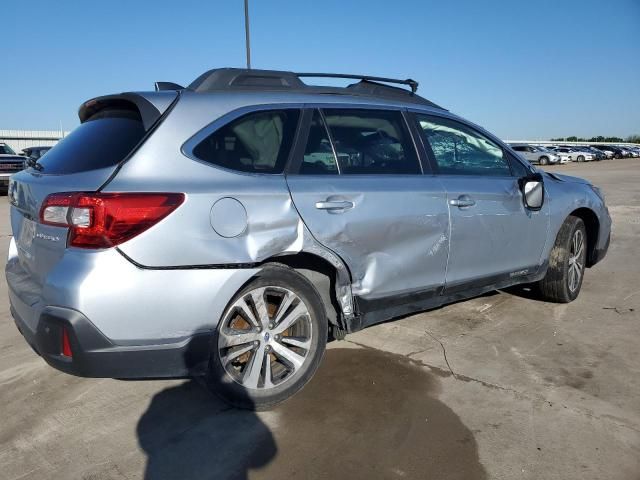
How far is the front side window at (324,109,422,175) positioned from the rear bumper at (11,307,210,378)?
1.38m

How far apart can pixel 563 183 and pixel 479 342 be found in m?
1.73

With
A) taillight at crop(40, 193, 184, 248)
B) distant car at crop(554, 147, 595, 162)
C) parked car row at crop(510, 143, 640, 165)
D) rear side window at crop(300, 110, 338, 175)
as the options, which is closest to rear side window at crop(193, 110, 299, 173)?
rear side window at crop(300, 110, 338, 175)

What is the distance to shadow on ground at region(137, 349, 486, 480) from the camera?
8.07 feet

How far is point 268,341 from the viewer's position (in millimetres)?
2959

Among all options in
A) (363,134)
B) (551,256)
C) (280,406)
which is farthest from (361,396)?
(551,256)

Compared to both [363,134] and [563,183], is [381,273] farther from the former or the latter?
[563,183]

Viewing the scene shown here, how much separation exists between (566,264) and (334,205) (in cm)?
266

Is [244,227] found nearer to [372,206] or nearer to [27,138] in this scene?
[372,206]

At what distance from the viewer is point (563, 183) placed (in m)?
4.66

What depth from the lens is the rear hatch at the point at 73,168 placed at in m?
2.57

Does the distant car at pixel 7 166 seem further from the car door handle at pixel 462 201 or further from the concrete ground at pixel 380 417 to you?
the car door handle at pixel 462 201

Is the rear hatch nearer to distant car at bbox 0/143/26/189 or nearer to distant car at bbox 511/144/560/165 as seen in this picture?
distant car at bbox 0/143/26/189

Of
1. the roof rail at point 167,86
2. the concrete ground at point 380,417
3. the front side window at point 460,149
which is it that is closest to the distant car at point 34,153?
the roof rail at point 167,86

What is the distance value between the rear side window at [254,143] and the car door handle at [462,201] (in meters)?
1.23
